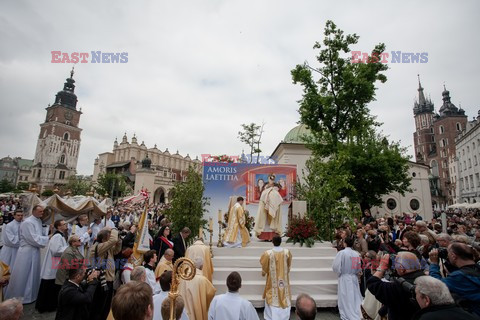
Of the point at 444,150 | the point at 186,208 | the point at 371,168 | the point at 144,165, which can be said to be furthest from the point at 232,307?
the point at 444,150

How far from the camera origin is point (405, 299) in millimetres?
2795

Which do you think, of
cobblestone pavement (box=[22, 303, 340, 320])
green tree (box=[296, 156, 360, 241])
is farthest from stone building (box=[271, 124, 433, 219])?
cobblestone pavement (box=[22, 303, 340, 320])

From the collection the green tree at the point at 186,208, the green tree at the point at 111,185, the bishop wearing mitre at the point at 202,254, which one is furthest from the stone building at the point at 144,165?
the bishop wearing mitre at the point at 202,254

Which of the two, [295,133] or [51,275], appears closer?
[51,275]

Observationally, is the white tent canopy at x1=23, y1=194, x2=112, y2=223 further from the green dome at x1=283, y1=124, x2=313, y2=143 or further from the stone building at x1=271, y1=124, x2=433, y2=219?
the green dome at x1=283, y1=124, x2=313, y2=143

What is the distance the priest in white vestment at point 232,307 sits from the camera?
3.64m

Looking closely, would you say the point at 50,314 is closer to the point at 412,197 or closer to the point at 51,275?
the point at 51,275

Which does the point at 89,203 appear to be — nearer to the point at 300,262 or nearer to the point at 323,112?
the point at 300,262

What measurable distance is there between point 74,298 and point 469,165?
5808 cm

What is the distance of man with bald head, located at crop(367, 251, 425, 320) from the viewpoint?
9.21 feet

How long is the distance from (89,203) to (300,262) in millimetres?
8270

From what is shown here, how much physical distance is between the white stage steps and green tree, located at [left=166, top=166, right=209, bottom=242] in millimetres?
1959

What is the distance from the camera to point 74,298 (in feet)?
10.3

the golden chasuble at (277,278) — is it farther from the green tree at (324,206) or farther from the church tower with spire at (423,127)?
the church tower with spire at (423,127)
